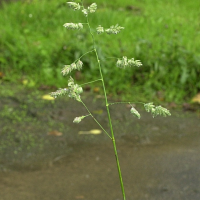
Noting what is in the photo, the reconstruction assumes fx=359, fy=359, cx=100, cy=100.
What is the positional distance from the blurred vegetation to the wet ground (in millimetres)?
332

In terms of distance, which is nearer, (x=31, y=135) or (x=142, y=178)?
(x=142, y=178)

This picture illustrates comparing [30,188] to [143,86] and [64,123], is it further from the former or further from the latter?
[143,86]

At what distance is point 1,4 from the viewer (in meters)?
5.85

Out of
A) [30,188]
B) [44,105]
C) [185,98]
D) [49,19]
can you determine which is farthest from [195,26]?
[30,188]

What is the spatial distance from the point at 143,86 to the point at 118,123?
2.41ft

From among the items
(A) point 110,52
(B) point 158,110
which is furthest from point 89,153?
(B) point 158,110

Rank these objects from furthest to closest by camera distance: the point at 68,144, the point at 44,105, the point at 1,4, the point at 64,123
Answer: the point at 1,4, the point at 44,105, the point at 64,123, the point at 68,144

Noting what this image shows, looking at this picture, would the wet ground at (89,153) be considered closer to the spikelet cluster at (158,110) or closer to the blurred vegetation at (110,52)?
the blurred vegetation at (110,52)

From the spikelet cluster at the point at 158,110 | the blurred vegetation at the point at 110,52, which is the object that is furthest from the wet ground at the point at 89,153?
the spikelet cluster at the point at 158,110

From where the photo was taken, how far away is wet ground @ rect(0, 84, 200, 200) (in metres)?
2.36

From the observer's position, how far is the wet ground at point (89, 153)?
2361mm

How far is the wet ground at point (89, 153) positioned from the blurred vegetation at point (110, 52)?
332 millimetres

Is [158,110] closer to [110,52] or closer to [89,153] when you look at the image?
[89,153]

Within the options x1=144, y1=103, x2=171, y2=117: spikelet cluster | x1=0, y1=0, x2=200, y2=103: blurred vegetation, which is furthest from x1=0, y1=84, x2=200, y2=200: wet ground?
x1=144, y1=103, x2=171, y2=117: spikelet cluster
